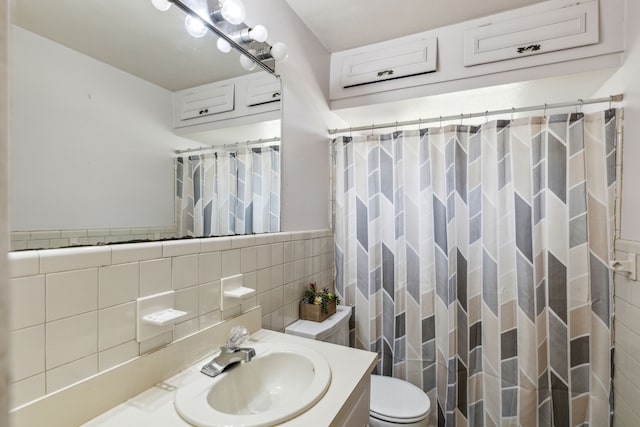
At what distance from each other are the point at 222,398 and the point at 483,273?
4.81ft

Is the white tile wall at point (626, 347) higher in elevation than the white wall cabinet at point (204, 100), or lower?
lower

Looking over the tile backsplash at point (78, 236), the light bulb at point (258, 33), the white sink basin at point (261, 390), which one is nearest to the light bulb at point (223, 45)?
the light bulb at point (258, 33)

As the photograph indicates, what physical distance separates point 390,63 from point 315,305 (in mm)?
1442

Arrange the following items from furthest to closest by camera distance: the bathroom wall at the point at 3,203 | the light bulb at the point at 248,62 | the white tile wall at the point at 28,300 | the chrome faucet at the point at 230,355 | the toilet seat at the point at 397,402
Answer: the toilet seat at the point at 397,402 → the light bulb at the point at 248,62 → the chrome faucet at the point at 230,355 → the white tile wall at the point at 28,300 → the bathroom wall at the point at 3,203

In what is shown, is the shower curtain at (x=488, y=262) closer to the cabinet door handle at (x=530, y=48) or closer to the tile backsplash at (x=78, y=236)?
the cabinet door handle at (x=530, y=48)

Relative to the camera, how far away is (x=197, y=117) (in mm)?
1108

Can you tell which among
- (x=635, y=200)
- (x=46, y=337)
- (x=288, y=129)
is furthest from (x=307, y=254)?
(x=635, y=200)

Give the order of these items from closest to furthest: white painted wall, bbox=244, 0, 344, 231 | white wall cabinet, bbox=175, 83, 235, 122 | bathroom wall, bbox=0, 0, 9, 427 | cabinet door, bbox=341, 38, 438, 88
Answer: bathroom wall, bbox=0, 0, 9, 427
white wall cabinet, bbox=175, 83, 235, 122
white painted wall, bbox=244, 0, 344, 231
cabinet door, bbox=341, 38, 438, 88

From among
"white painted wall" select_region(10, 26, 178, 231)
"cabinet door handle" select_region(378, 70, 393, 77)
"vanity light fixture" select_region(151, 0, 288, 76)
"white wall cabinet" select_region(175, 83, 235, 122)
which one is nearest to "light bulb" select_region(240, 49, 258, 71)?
"vanity light fixture" select_region(151, 0, 288, 76)

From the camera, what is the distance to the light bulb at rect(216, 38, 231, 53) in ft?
3.87

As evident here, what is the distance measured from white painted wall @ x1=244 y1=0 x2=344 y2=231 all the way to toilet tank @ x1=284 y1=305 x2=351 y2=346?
481 mm

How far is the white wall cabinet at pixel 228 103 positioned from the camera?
106 cm

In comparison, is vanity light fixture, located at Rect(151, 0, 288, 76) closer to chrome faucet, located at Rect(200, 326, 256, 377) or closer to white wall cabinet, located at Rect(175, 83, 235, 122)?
white wall cabinet, located at Rect(175, 83, 235, 122)

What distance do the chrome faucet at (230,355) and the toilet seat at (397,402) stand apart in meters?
0.81
